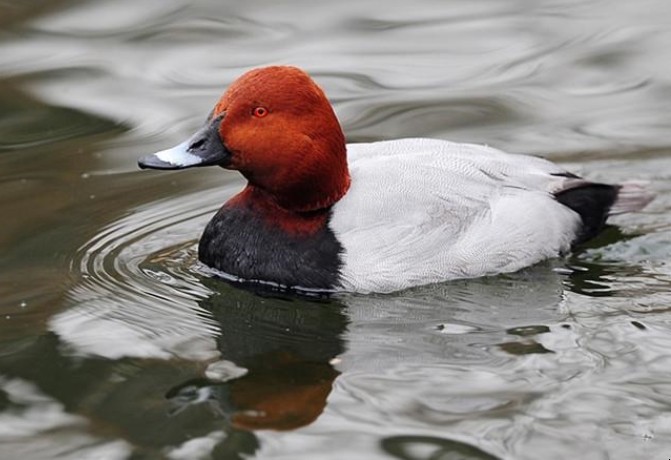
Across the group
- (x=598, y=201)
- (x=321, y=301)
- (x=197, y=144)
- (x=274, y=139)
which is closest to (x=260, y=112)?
(x=274, y=139)

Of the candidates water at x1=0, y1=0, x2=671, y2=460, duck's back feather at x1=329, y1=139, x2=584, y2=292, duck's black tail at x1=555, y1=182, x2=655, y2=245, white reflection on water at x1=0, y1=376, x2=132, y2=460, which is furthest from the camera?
duck's black tail at x1=555, y1=182, x2=655, y2=245

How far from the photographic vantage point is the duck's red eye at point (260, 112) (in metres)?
6.31

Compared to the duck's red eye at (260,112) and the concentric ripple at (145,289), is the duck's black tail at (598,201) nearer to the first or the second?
the duck's red eye at (260,112)

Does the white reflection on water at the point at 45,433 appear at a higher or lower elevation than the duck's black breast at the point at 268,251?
lower

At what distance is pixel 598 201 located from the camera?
23.0 ft

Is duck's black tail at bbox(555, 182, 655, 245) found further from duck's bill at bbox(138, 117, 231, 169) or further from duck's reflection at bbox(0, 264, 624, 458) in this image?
duck's bill at bbox(138, 117, 231, 169)

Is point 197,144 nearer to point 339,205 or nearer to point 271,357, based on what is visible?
point 339,205

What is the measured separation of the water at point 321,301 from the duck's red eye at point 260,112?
779 mm

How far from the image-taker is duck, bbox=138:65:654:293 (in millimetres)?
6324

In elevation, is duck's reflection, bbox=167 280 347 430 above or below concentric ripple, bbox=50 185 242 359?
below

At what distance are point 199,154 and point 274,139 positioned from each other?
0.32 m

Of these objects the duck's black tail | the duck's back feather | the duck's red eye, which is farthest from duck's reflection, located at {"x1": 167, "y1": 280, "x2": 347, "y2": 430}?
the duck's black tail

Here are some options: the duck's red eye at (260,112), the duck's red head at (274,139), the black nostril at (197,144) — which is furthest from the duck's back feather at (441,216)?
the black nostril at (197,144)

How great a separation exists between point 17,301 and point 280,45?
3.69 meters
